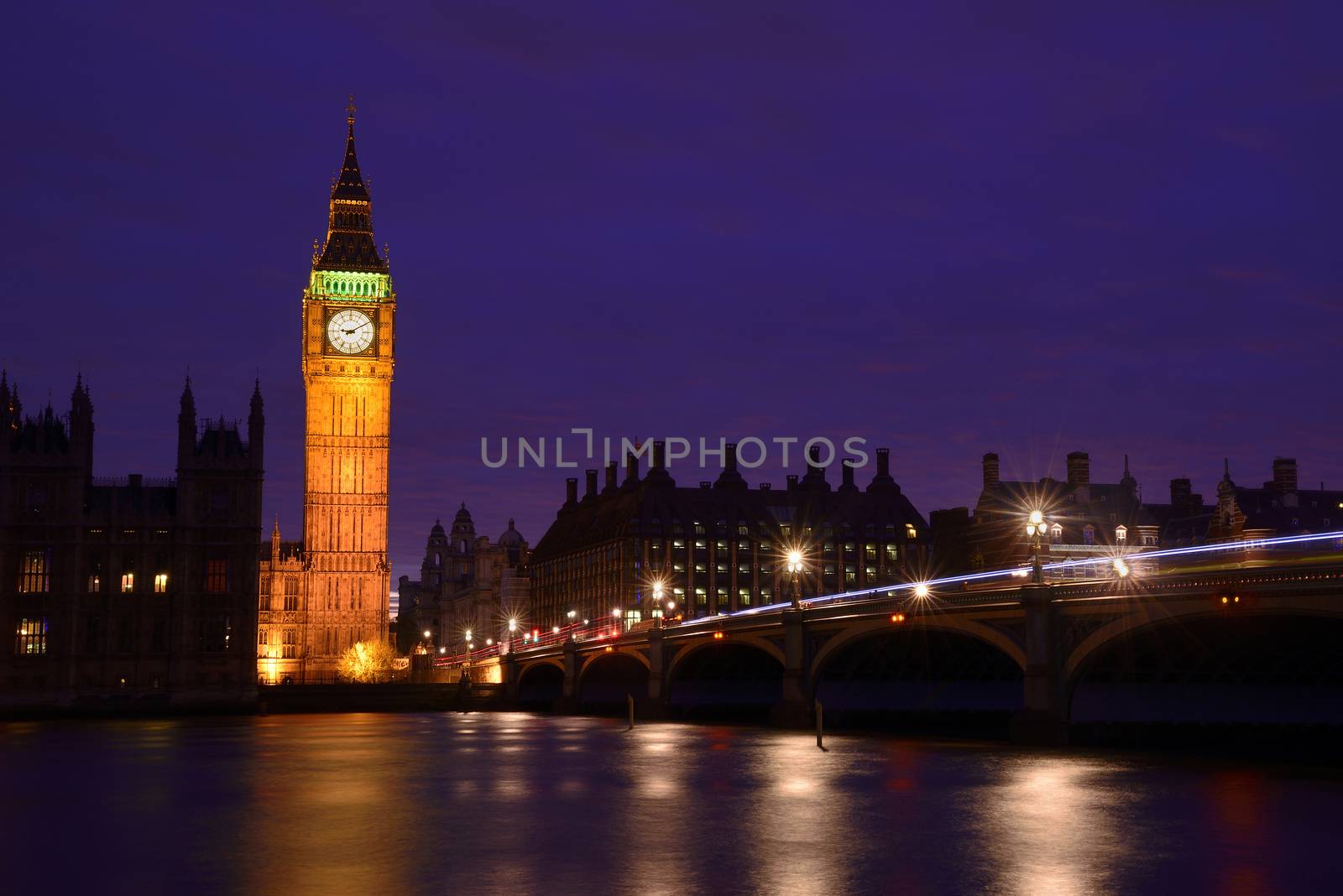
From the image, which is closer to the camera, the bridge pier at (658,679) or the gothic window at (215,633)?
the bridge pier at (658,679)

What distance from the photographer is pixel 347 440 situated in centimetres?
19375

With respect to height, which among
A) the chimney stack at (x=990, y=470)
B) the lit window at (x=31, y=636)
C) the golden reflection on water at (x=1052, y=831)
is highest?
the chimney stack at (x=990, y=470)

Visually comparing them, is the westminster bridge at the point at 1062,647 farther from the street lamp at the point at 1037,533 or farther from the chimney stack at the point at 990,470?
the chimney stack at the point at 990,470

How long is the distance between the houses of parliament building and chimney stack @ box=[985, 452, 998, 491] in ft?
244

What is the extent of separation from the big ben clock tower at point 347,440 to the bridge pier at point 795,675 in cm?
10779

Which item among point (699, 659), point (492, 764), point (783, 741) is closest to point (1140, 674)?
point (783, 741)

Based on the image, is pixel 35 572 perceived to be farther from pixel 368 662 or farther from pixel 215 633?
pixel 368 662

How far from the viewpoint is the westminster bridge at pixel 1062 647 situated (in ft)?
182

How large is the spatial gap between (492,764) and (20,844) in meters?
26.5

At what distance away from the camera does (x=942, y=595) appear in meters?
71.1

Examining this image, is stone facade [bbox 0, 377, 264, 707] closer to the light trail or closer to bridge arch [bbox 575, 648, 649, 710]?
bridge arch [bbox 575, 648, 649, 710]

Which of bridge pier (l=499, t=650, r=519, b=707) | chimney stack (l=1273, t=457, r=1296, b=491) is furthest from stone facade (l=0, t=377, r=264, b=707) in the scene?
chimney stack (l=1273, t=457, r=1296, b=491)

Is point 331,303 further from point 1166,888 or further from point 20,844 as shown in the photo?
Result: point 1166,888

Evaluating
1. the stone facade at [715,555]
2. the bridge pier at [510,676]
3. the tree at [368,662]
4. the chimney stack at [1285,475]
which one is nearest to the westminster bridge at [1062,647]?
the bridge pier at [510,676]
